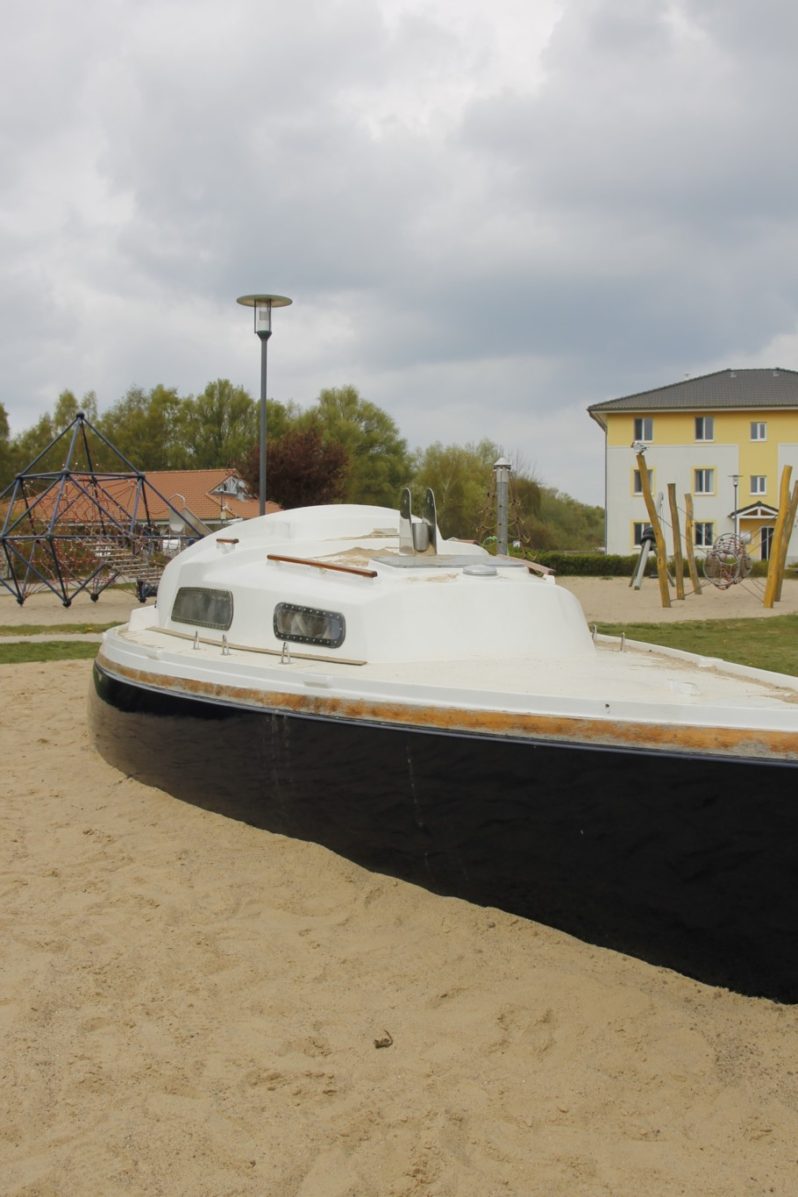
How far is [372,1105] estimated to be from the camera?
11.6 feet

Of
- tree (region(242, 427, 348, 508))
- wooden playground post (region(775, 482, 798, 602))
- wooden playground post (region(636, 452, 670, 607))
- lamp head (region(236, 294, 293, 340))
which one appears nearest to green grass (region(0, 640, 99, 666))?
lamp head (region(236, 294, 293, 340))

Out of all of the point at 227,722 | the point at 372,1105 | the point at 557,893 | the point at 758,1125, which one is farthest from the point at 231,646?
the point at 758,1125

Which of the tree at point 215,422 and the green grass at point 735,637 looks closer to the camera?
the green grass at point 735,637

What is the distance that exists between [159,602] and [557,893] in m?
4.00

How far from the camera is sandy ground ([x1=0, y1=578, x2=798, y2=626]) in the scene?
19469mm

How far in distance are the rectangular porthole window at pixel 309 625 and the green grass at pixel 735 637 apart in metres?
7.08

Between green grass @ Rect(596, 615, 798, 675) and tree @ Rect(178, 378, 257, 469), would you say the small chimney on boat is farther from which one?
tree @ Rect(178, 378, 257, 469)

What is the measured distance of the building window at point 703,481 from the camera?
165ft

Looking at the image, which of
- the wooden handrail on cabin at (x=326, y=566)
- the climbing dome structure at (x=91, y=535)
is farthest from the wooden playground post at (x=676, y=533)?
the wooden handrail on cabin at (x=326, y=566)

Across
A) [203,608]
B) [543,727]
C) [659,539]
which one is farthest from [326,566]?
[659,539]

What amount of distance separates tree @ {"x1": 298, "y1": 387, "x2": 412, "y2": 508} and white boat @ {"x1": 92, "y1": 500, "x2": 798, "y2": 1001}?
48.5 m

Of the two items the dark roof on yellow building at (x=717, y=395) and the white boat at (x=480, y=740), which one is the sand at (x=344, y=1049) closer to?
the white boat at (x=480, y=740)

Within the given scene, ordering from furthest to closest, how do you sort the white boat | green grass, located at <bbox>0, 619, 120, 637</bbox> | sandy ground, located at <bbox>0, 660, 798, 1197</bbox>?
green grass, located at <bbox>0, 619, 120, 637</bbox> < the white boat < sandy ground, located at <bbox>0, 660, 798, 1197</bbox>

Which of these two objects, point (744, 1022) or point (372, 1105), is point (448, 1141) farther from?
point (744, 1022)
